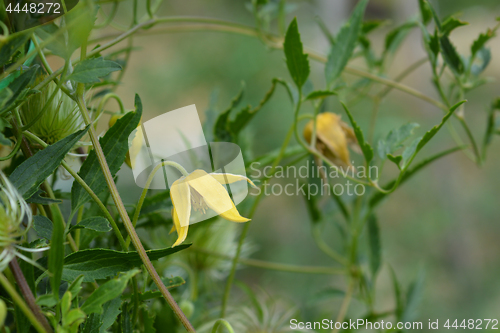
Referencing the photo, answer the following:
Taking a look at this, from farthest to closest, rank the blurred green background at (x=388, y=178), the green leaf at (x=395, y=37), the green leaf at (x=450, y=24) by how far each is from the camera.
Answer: the blurred green background at (x=388, y=178) → the green leaf at (x=395, y=37) → the green leaf at (x=450, y=24)

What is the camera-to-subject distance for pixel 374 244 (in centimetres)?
33

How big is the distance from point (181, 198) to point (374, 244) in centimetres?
23

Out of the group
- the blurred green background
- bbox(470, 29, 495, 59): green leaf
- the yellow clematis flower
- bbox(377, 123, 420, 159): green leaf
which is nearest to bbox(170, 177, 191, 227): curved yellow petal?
the yellow clematis flower

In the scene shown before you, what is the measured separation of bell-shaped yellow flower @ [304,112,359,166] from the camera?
26cm

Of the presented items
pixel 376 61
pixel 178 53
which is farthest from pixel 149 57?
pixel 376 61

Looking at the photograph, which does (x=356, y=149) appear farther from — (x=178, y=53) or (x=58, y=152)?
(x=178, y=53)

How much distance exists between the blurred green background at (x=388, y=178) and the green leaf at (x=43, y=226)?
907 mm

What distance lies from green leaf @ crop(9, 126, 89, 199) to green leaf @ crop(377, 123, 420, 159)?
0.48 feet

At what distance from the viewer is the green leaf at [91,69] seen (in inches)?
5.2

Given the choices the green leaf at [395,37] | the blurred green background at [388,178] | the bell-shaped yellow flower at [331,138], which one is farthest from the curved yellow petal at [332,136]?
the blurred green background at [388,178]

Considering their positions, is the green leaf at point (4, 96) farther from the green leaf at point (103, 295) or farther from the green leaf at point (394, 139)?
the green leaf at point (394, 139)

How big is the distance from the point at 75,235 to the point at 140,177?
0.13 ft

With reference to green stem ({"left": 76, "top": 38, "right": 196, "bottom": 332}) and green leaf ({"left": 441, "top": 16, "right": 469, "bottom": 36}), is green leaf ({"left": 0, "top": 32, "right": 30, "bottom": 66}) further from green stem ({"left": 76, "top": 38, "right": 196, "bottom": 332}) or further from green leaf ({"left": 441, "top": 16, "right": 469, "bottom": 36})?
green leaf ({"left": 441, "top": 16, "right": 469, "bottom": 36})

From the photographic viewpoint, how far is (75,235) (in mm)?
175
